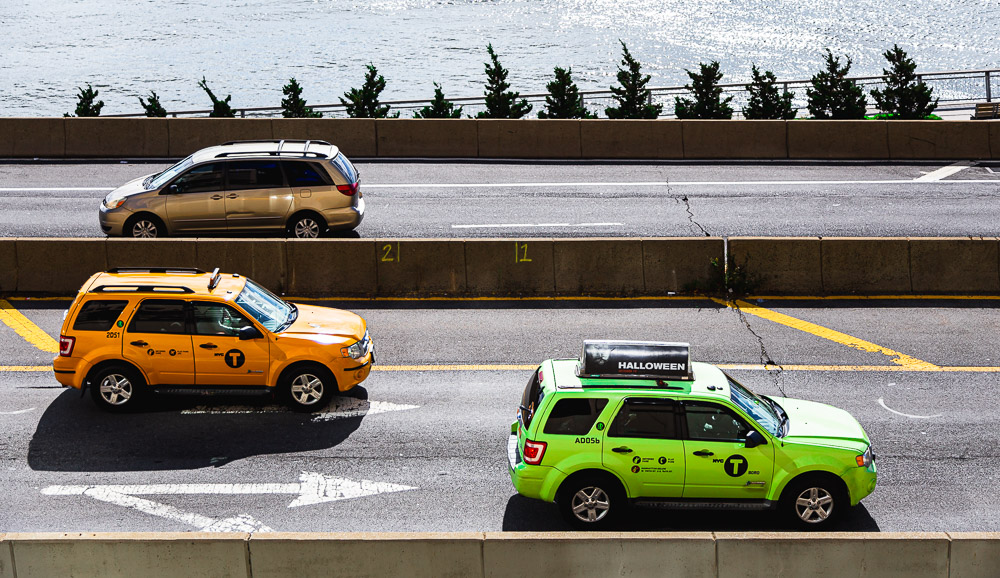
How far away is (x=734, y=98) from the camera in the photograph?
132ft

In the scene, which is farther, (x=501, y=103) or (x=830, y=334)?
(x=501, y=103)

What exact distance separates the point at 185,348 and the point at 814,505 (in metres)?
7.30

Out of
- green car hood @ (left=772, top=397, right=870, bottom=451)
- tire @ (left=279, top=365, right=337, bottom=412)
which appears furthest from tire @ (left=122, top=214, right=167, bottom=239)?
green car hood @ (left=772, top=397, right=870, bottom=451)

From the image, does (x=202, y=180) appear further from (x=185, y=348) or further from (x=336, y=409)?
(x=336, y=409)

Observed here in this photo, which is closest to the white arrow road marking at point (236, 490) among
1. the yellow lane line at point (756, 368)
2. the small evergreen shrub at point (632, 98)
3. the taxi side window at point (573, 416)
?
the taxi side window at point (573, 416)

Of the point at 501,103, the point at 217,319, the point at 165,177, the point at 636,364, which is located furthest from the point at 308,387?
the point at 501,103

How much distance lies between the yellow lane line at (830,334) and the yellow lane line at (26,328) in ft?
33.9

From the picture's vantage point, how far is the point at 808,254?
1688 centimetres

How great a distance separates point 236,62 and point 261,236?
68.9m

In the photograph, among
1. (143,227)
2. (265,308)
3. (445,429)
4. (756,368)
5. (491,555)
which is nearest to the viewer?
(491,555)

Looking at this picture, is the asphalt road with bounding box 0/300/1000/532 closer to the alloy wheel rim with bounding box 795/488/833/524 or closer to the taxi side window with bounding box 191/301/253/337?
the alloy wheel rim with bounding box 795/488/833/524

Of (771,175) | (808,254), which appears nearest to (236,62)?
(771,175)

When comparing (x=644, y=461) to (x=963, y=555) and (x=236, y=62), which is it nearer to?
(x=963, y=555)

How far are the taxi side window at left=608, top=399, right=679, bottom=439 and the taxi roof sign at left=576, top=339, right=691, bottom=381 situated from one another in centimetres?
27
